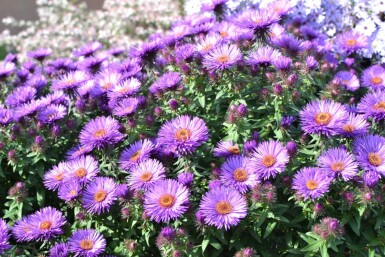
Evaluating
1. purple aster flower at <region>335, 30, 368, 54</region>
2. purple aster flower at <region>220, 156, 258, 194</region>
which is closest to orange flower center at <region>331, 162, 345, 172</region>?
purple aster flower at <region>220, 156, 258, 194</region>

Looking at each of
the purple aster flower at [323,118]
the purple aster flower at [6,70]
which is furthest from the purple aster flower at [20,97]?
the purple aster flower at [323,118]

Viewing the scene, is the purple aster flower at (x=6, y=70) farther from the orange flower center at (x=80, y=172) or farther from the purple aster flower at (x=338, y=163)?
the purple aster flower at (x=338, y=163)

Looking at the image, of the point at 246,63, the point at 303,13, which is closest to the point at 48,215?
the point at 246,63

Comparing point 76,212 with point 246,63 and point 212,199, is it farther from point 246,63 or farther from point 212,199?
point 246,63

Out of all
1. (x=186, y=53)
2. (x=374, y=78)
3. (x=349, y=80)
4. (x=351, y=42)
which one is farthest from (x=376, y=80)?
(x=186, y=53)

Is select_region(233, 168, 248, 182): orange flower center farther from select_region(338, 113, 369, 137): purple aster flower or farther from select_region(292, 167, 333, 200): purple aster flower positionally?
select_region(338, 113, 369, 137): purple aster flower
